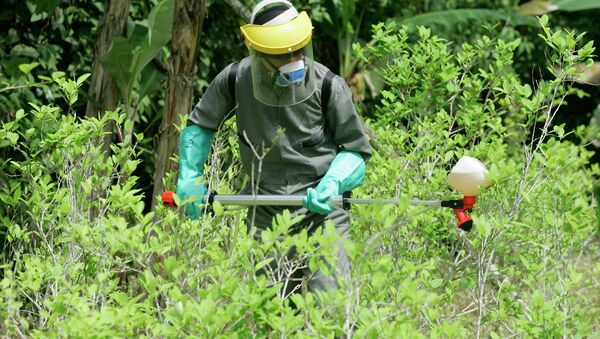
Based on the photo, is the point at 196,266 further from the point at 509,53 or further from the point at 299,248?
the point at 509,53

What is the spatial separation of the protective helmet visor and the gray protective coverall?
0.14 feet

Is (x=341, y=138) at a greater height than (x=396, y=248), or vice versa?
(x=341, y=138)

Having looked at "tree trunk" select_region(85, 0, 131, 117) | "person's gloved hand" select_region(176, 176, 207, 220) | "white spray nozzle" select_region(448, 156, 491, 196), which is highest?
"white spray nozzle" select_region(448, 156, 491, 196)

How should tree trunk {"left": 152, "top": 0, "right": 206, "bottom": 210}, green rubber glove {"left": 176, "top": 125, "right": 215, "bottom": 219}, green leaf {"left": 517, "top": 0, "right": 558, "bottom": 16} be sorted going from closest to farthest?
1. green rubber glove {"left": 176, "top": 125, "right": 215, "bottom": 219}
2. tree trunk {"left": 152, "top": 0, "right": 206, "bottom": 210}
3. green leaf {"left": 517, "top": 0, "right": 558, "bottom": 16}

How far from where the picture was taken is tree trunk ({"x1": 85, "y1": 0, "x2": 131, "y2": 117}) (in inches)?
210

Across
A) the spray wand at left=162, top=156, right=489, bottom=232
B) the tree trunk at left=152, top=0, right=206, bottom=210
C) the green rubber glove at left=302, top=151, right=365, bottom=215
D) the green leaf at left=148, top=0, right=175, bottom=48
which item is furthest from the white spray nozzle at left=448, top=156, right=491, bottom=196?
the green leaf at left=148, top=0, right=175, bottom=48

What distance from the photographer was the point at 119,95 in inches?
216

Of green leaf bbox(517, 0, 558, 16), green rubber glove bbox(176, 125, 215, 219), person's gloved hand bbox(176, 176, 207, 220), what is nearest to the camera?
person's gloved hand bbox(176, 176, 207, 220)

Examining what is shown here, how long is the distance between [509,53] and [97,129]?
1936mm

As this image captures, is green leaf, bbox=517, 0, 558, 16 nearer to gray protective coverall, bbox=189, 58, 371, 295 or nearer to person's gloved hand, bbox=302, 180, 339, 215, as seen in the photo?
gray protective coverall, bbox=189, 58, 371, 295

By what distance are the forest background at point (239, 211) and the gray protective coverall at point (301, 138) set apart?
0.64 feet

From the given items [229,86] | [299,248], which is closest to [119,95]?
[229,86]

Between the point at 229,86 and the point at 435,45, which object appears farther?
the point at 435,45

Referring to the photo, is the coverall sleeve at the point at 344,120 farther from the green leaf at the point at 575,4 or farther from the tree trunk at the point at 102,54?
the green leaf at the point at 575,4
